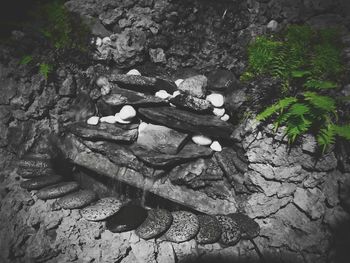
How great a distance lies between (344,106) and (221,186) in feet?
8.41

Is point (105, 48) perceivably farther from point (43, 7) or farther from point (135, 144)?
point (135, 144)

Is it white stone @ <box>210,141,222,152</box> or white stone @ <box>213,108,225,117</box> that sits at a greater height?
white stone @ <box>213,108,225,117</box>

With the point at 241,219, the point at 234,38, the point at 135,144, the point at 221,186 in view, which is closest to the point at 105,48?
the point at 135,144

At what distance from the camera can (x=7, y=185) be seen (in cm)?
452

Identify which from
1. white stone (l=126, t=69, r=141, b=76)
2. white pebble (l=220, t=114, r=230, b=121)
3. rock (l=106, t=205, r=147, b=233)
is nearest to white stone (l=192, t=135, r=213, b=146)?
white pebble (l=220, t=114, r=230, b=121)

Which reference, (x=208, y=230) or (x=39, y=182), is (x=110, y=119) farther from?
(x=208, y=230)

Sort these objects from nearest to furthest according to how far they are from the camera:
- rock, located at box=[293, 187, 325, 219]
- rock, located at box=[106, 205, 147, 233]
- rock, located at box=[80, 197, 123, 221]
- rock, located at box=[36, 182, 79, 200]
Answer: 1. rock, located at box=[293, 187, 325, 219]
2. rock, located at box=[106, 205, 147, 233]
3. rock, located at box=[80, 197, 123, 221]
4. rock, located at box=[36, 182, 79, 200]

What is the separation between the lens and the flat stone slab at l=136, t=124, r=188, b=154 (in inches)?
183

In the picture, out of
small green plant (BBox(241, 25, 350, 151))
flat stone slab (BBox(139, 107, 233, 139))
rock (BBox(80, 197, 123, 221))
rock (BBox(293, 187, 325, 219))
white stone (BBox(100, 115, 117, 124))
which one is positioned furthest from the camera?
white stone (BBox(100, 115, 117, 124))

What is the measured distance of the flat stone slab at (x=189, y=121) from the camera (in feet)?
14.6

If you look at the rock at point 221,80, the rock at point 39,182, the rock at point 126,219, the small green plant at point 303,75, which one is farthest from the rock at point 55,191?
the small green plant at point 303,75

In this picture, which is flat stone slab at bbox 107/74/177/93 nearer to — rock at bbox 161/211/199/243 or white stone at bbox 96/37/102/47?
white stone at bbox 96/37/102/47

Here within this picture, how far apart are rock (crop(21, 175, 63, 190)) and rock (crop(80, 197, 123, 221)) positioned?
2.86 ft

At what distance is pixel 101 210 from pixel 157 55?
339 cm
